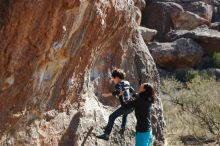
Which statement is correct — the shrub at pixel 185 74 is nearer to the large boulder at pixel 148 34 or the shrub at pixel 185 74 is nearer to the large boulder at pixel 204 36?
the large boulder at pixel 204 36

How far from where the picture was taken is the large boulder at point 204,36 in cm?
3105

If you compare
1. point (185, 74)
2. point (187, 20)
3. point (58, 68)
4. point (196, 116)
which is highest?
point (58, 68)

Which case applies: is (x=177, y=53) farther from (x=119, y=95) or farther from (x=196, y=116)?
(x=119, y=95)

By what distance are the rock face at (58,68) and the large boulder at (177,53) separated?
66.8ft

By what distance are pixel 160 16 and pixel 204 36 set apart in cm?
376

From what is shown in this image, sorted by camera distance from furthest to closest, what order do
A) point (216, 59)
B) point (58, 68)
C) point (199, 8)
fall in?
1. point (199, 8)
2. point (216, 59)
3. point (58, 68)

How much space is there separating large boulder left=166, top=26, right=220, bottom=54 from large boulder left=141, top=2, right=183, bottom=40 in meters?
0.89

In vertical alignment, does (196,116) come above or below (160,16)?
below

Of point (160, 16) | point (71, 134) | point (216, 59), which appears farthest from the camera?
point (160, 16)

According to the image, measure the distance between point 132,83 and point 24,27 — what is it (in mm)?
3834

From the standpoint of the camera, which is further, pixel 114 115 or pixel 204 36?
pixel 204 36

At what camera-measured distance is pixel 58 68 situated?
24.6 ft

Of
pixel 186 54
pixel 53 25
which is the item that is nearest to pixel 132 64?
pixel 53 25

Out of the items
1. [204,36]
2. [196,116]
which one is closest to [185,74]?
[204,36]
